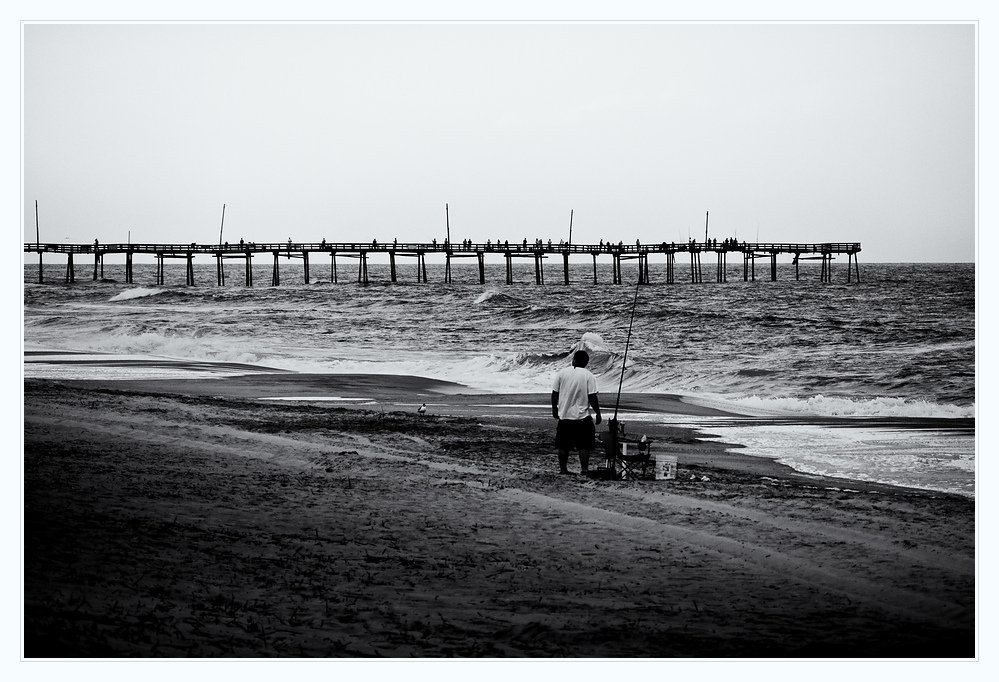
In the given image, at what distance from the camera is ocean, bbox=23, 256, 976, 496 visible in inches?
341

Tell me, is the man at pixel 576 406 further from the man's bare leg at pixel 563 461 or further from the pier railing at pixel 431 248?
the pier railing at pixel 431 248

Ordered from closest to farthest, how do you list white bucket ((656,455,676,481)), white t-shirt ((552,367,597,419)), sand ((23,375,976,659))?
sand ((23,375,976,659))
white t-shirt ((552,367,597,419))
white bucket ((656,455,676,481))

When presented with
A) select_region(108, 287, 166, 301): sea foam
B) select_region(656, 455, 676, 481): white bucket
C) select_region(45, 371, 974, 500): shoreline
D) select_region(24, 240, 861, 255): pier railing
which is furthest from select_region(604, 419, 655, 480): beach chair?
select_region(24, 240, 861, 255): pier railing

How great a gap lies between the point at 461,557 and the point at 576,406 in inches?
74.1

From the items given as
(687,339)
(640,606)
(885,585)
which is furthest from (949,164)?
(687,339)

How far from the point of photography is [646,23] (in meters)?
6.02

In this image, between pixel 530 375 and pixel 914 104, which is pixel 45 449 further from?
pixel 530 375

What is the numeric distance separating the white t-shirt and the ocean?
210 cm

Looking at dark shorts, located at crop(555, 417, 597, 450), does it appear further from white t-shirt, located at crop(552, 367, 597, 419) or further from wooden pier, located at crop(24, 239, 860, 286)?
wooden pier, located at crop(24, 239, 860, 286)

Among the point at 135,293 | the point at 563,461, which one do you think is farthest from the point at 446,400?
the point at 135,293

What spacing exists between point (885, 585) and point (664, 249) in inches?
1622

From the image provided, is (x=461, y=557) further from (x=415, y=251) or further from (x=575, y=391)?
(x=415, y=251)

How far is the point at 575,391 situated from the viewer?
5977 millimetres

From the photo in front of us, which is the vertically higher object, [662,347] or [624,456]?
[624,456]
